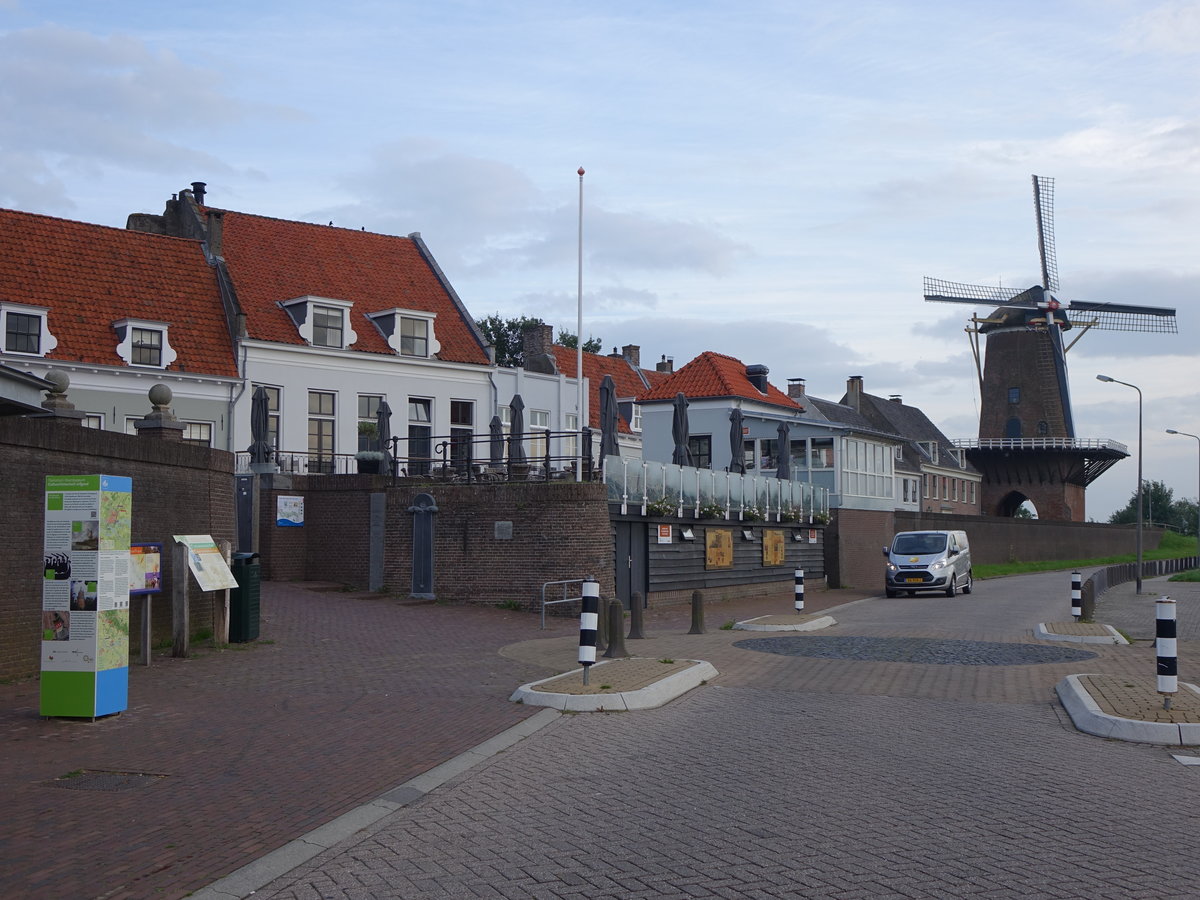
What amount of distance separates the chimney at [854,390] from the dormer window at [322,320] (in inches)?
1869

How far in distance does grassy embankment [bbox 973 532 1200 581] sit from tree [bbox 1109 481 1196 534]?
8.78 meters

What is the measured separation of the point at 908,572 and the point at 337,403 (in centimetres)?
1961

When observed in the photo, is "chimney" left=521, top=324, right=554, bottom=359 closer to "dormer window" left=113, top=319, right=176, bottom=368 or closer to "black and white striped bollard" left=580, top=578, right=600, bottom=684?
"dormer window" left=113, top=319, right=176, bottom=368

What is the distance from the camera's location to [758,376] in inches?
1972

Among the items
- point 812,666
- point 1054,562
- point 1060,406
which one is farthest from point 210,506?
point 1060,406

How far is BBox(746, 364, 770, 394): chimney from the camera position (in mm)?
49891

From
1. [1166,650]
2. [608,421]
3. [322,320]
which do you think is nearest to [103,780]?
[1166,650]

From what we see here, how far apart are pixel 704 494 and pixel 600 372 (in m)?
32.5

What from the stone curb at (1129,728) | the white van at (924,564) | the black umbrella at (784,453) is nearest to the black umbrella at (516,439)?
the black umbrella at (784,453)

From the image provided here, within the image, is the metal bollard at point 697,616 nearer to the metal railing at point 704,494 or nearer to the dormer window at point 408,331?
the metal railing at point 704,494

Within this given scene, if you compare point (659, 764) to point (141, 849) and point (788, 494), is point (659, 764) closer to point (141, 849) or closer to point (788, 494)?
point (141, 849)

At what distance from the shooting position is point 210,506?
58.4ft

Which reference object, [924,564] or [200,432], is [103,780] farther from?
[200,432]

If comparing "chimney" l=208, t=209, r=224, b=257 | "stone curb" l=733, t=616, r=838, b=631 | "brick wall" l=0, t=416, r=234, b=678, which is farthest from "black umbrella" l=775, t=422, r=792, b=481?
"brick wall" l=0, t=416, r=234, b=678
